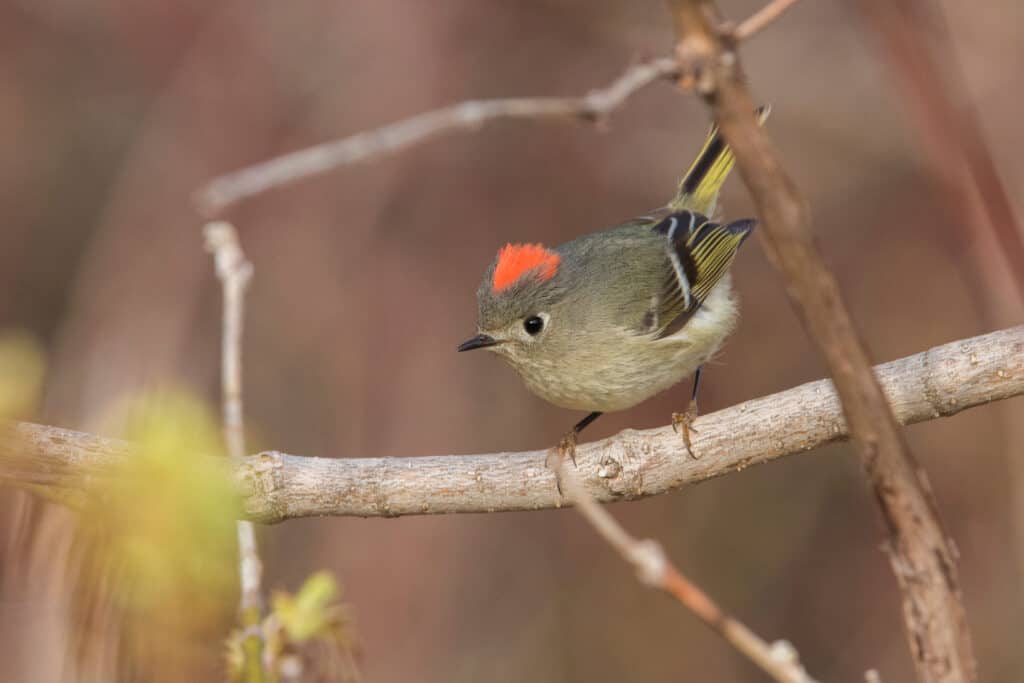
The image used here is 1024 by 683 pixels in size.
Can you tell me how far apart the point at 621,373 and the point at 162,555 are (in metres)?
2.12

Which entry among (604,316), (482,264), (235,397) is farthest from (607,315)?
(235,397)

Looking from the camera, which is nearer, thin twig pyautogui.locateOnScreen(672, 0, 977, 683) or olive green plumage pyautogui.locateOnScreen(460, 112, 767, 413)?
thin twig pyautogui.locateOnScreen(672, 0, 977, 683)

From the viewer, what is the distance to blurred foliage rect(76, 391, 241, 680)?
77 centimetres

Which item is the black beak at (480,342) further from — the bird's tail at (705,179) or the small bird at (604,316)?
the bird's tail at (705,179)

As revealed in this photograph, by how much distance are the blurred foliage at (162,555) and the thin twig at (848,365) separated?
17.9 inches

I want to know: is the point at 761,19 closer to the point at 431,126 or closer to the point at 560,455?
the point at 431,126

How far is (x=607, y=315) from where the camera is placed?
9.60ft

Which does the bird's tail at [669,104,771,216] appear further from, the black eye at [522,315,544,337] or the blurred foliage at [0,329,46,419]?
the blurred foliage at [0,329,46,419]

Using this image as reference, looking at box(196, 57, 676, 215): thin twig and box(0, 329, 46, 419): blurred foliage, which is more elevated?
box(196, 57, 676, 215): thin twig

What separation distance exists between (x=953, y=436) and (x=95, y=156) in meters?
3.43

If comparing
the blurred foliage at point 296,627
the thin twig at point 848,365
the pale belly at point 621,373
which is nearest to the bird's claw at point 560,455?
the pale belly at point 621,373

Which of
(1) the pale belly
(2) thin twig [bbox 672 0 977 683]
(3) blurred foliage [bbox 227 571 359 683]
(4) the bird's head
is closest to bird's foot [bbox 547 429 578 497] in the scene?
(1) the pale belly

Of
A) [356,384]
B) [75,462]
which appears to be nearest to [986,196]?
[75,462]

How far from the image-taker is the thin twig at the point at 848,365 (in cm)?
64
